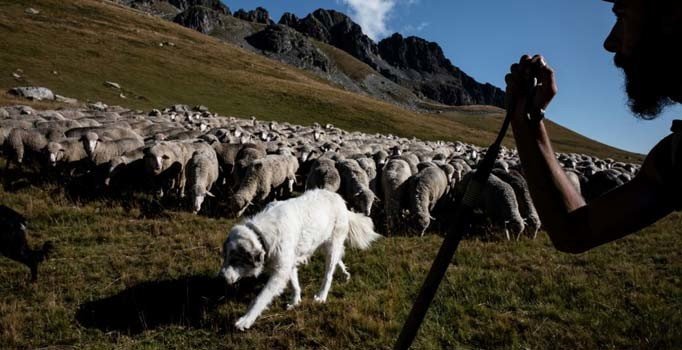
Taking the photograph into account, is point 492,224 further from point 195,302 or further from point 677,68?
point 677,68

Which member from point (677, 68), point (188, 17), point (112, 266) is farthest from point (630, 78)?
point (188, 17)

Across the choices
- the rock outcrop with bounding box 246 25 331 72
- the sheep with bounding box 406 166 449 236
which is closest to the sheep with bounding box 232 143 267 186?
the sheep with bounding box 406 166 449 236

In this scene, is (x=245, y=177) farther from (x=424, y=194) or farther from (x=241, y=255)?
(x=241, y=255)

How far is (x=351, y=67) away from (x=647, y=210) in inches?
6464

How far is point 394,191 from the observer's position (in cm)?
1288

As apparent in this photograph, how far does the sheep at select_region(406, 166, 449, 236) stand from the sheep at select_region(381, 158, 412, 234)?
0.99 feet

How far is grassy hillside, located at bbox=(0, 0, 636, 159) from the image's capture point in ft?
149

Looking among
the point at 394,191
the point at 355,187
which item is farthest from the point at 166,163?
the point at 394,191

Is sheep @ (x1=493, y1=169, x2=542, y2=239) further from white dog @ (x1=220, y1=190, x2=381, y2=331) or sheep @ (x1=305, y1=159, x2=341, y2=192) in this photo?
white dog @ (x1=220, y1=190, x2=381, y2=331)

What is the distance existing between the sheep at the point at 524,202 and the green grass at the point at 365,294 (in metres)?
1.80

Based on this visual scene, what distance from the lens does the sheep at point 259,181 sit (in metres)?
11.5

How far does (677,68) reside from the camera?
157 centimetres

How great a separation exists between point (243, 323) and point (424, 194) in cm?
810

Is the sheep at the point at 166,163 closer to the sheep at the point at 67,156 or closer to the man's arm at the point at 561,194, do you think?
the sheep at the point at 67,156
